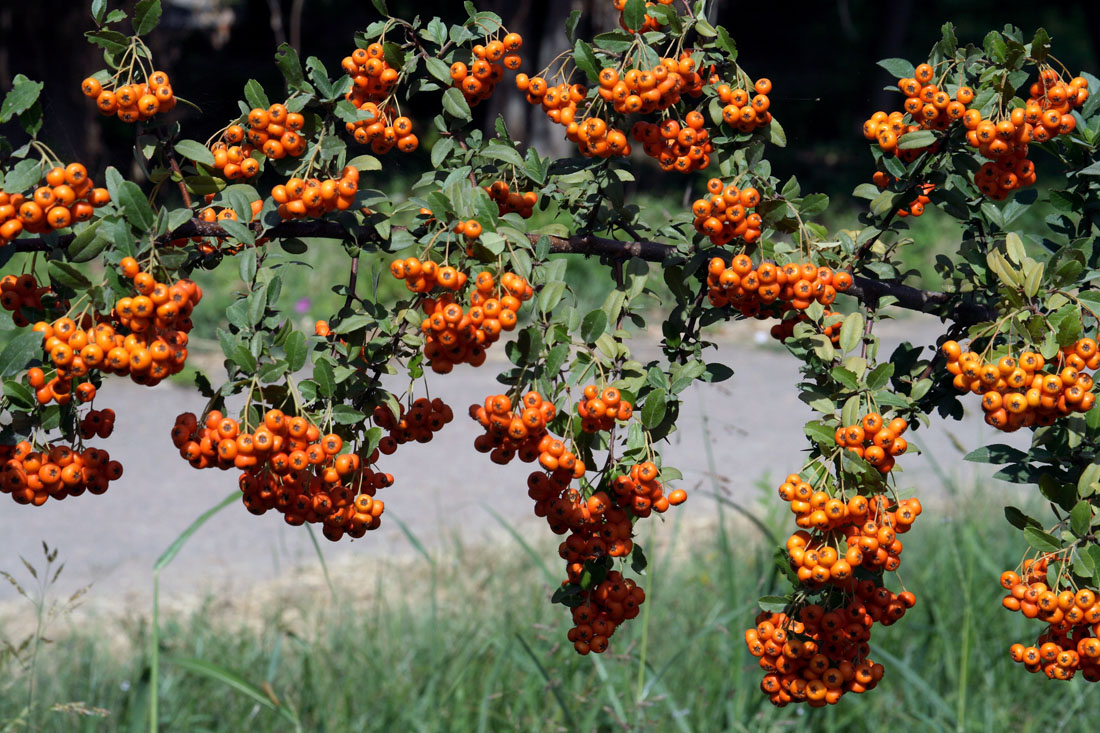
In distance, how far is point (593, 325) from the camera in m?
1.33

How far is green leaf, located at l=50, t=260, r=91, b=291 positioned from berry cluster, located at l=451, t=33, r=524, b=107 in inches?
23.8

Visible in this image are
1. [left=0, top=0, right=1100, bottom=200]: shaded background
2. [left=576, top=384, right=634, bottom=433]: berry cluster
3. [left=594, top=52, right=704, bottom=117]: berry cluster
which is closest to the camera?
[left=576, top=384, right=634, bottom=433]: berry cluster

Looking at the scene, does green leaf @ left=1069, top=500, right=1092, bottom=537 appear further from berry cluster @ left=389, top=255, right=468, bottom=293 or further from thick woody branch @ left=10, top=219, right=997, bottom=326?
berry cluster @ left=389, top=255, right=468, bottom=293

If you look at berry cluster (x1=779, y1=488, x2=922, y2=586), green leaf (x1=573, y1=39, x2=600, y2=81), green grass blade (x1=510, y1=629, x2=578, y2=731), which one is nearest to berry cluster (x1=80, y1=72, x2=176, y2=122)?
green leaf (x1=573, y1=39, x2=600, y2=81)

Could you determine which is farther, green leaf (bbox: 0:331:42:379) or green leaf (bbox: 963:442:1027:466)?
green leaf (bbox: 963:442:1027:466)

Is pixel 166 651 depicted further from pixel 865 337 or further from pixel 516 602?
pixel 865 337

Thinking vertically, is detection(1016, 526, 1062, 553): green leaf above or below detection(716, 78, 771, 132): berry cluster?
below

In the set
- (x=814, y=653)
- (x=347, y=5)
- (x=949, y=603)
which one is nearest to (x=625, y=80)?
(x=814, y=653)

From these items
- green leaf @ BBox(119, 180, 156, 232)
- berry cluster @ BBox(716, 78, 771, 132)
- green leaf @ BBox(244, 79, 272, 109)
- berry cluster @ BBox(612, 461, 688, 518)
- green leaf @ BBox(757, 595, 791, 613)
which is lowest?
green leaf @ BBox(757, 595, 791, 613)

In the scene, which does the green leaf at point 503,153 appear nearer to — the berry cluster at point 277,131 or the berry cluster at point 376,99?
the berry cluster at point 376,99

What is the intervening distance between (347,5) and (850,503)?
39.6ft

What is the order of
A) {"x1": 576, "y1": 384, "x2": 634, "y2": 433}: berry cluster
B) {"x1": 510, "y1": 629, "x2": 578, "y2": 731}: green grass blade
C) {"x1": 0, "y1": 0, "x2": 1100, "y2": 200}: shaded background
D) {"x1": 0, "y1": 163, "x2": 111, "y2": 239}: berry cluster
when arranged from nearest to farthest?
{"x1": 0, "y1": 163, "x2": 111, "y2": 239}: berry cluster
{"x1": 576, "y1": 384, "x2": 634, "y2": 433}: berry cluster
{"x1": 510, "y1": 629, "x2": 578, "y2": 731}: green grass blade
{"x1": 0, "y1": 0, "x2": 1100, "y2": 200}: shaded background

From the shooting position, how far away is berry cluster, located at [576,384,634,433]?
1.27 meters

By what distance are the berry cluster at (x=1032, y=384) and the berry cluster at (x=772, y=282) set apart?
186 mm
